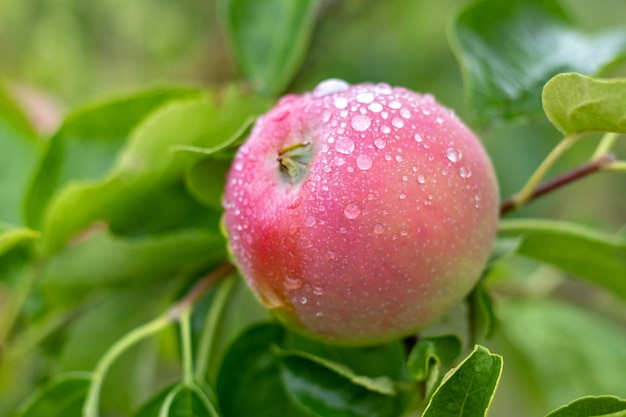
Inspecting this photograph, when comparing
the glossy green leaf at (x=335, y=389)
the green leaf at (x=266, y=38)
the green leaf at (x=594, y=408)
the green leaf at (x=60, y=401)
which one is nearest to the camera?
the green leaf at (x=594, y=408)

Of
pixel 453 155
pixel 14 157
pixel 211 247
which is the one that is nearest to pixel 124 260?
pixel 211 247

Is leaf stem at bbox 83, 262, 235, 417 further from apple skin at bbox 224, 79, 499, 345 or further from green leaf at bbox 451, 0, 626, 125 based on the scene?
green leaf at bbox 451, 0, 626, 125

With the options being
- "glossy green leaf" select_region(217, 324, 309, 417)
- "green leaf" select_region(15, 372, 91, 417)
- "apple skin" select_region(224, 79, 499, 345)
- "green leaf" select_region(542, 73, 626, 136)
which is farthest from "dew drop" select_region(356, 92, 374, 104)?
"green leaf" select_region(15, 372, 91, 417)

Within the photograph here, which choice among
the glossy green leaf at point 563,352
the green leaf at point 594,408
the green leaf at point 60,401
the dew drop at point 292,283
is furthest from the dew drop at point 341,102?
the glossy green leaf at point 563,352

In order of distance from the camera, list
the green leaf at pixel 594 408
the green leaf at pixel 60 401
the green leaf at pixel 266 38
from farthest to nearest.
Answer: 1. the green leaf at pixel 266 38
2. the green leaf at pixel 60 401
3. the green leaf at pixel 594 408

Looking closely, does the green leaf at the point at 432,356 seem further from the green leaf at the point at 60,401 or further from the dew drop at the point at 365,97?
the green leaf at the point at 60,401

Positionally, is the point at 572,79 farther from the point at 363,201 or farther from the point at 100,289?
the point at 100,289

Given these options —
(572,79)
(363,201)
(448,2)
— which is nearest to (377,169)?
(363,201)
